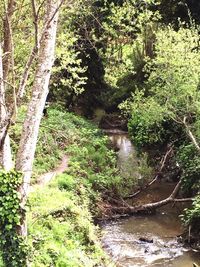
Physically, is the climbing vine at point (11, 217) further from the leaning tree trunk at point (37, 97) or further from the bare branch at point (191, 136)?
the bare branch at point (191, 136)

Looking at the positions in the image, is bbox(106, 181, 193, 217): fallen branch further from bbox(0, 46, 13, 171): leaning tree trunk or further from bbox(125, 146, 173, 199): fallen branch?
bbox(0, 46, 13, 171): leaning tree trunk

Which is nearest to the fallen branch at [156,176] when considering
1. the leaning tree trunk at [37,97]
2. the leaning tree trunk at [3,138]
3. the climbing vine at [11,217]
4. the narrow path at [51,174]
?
the narrow path at [51,174]

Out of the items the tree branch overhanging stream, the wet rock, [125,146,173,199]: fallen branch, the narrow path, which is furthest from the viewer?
[125,146,173,199]: fallen branch

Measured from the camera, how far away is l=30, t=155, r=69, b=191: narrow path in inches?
725

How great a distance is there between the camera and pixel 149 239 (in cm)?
1753

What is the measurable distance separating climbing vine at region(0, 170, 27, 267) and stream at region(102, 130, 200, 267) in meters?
7.32

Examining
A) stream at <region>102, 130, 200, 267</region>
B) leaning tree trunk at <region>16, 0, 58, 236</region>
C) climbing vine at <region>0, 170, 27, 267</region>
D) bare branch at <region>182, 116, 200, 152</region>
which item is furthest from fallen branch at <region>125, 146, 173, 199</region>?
leaning tree trunk at <region>16, 0, 58, 236</region>

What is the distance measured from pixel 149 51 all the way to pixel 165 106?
650 inches

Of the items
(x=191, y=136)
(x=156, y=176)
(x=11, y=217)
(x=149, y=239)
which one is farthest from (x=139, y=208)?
(x=11, y=217)

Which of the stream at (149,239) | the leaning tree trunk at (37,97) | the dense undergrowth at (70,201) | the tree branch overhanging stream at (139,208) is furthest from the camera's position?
the tree branch overhanging stream at (139,208)

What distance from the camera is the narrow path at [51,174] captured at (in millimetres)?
18406

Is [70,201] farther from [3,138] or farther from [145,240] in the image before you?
[3,138]

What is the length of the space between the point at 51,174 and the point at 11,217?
37.7ft

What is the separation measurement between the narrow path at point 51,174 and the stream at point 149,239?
2.99 meters
